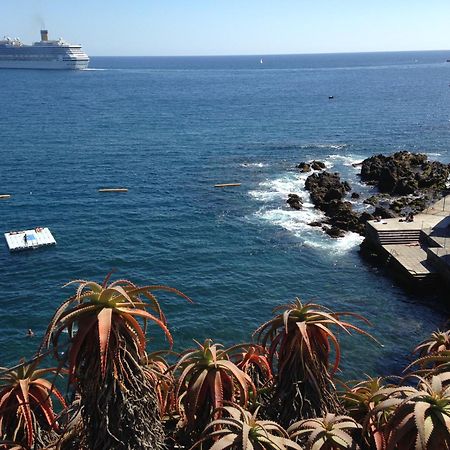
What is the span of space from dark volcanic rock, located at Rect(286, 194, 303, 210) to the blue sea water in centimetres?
88

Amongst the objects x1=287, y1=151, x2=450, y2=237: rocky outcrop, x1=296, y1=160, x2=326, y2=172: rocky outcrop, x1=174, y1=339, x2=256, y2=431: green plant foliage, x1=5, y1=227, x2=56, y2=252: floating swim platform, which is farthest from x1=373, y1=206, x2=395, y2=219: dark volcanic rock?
x1=174, y1=339, x2=256, y2=431: green plant foliage

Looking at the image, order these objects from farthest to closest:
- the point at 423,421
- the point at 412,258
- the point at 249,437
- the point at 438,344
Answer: the point at 412,258
the point at 438,344
the point at 249,437
the point at 423,421

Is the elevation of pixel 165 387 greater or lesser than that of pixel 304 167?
greater

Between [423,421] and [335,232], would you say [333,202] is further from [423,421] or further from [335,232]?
[423,421]

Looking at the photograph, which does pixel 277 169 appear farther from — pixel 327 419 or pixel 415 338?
pixel 327 419

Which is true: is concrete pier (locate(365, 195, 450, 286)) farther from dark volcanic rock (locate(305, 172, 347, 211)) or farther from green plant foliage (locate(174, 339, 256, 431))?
green plant foliage (locate(174, 339, 256, 431))

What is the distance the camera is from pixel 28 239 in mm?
47188

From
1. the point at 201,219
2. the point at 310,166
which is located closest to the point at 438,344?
the point at 201,219

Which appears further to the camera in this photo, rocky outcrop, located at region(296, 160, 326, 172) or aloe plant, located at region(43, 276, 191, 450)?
rocky outcrop, located at region(296, 160, 326, 172)

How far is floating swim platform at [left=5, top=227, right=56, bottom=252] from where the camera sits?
46.3 meters

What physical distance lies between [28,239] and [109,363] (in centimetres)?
4063

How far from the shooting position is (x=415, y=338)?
34594 mm

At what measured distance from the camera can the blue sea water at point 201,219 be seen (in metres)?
37.2

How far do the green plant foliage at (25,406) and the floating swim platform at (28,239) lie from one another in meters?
36.7
